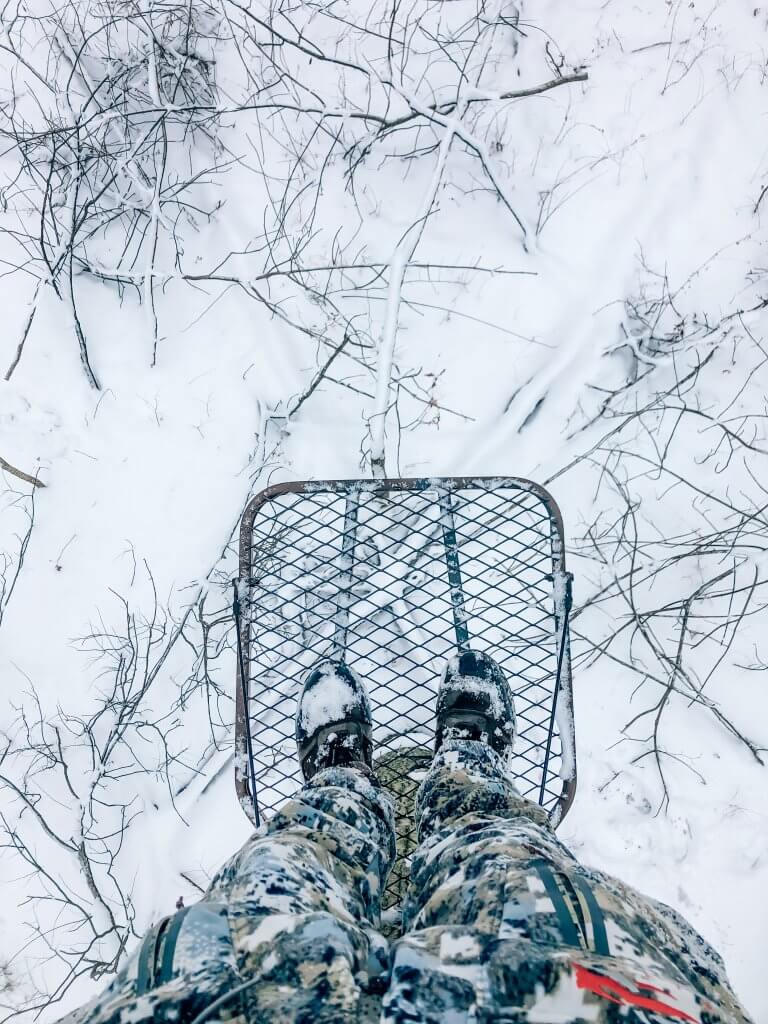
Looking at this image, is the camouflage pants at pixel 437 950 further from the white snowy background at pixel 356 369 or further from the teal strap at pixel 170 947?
the white snowy background at pixel 356 369

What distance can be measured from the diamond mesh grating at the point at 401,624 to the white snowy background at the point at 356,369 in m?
0.19

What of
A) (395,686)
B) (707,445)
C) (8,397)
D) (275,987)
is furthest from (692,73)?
(275,987)

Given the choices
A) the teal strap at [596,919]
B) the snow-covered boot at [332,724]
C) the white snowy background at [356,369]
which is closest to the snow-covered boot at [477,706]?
the snow-covered boot at [332,724]

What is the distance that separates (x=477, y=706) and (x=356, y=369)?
1.22 meters

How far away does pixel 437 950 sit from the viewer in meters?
0.81

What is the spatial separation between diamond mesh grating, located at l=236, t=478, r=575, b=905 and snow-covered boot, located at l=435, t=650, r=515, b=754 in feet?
0.15

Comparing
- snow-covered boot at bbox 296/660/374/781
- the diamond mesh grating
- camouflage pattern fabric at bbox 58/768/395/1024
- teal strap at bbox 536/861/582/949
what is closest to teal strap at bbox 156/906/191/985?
camouflage pattern fabric at bbox 58/768/395/1024

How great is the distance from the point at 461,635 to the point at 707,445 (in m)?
1.09

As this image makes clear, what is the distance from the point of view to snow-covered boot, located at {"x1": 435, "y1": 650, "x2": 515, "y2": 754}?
156 cm

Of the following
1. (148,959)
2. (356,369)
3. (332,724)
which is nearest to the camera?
(148,959)

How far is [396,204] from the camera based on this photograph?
2.46 meters

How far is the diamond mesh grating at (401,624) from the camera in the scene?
1.50 metres

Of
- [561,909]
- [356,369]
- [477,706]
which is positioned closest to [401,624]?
[477,706]

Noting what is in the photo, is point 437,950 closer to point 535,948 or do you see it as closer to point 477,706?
point 535,948
